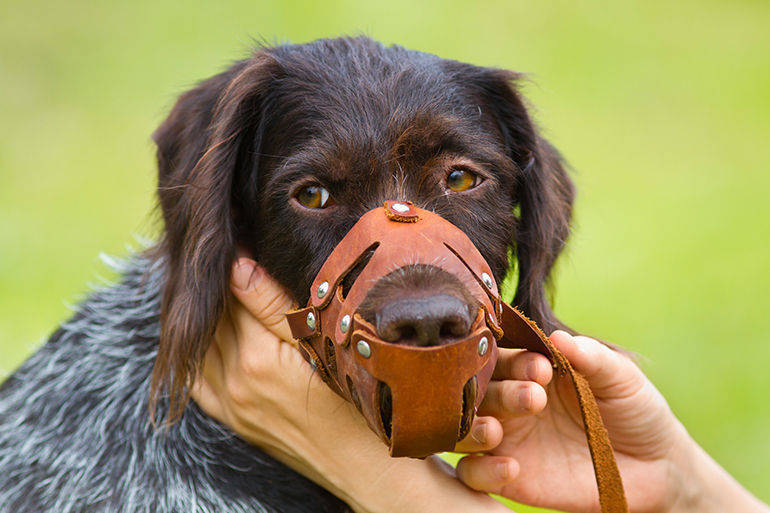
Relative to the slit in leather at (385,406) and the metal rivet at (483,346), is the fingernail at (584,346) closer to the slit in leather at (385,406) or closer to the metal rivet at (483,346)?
the metal rivet at (483,346)

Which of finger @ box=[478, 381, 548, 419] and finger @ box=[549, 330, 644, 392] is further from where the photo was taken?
finger @ box=[549, 330, 644, 392]

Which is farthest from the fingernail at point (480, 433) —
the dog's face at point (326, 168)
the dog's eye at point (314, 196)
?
the dog's eye at point (314, 196)

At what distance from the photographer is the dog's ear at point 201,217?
7.91 feet

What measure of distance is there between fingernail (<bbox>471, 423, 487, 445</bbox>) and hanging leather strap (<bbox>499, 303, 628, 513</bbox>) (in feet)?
0.76

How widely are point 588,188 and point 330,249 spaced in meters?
5.52

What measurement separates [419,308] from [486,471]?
2.75 ft

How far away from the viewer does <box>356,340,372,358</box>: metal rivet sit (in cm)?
180

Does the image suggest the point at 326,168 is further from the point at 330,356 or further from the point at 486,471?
the point at 486,471

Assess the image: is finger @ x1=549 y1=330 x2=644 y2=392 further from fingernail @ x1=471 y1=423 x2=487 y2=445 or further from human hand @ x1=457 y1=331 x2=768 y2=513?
fingernail @ x1=471 y1=423 x2=487 y2=445

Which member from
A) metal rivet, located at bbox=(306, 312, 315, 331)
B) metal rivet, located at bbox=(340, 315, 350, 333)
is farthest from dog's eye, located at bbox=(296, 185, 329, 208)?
metal rivet, located at bbox=(340, 315, 350, 333)

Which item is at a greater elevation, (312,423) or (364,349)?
(364,349)

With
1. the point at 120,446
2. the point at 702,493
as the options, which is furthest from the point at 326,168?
the point at 702,493

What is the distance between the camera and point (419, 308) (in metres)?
1.76

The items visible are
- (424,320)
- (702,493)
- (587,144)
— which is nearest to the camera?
(424,320)
